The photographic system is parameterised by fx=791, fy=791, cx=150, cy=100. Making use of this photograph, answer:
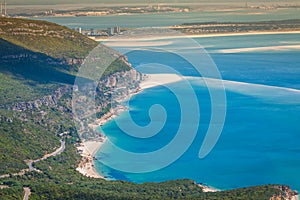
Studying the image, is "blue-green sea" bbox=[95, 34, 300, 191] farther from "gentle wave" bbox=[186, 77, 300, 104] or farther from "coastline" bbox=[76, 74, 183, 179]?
"coastline" bbox=[76, 74, 183, 179]

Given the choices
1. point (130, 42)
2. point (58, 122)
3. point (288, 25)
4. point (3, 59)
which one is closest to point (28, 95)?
point (58, 122)

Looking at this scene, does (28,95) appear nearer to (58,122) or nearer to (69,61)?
(58,122)

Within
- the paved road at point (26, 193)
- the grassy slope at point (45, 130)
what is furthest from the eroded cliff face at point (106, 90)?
the paved road at point (26, 193)

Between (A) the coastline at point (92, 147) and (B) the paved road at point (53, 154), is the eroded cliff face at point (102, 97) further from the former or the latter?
(B) the paved road at point (53, 154)

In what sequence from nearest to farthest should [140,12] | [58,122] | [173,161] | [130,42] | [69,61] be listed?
[173,161] < [58,122] < [69,61] < [130,42] < [140,12]

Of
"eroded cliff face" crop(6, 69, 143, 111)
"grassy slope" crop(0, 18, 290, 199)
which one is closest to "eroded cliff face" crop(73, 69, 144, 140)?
"eroded cliff face" crop(6, 69, 143, 111)

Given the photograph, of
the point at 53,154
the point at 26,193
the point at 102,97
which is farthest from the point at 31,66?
the point at 26,193

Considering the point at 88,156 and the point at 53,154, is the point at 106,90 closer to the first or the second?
the point at 88,156
